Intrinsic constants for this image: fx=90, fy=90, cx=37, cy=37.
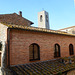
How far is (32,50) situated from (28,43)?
831 millimetres

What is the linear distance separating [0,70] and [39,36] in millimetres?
4381

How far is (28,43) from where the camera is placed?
7465 millimetres

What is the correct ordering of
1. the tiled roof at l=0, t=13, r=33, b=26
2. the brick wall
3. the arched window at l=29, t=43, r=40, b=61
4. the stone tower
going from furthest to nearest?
the stone tower < the tiled roof at l=0, t=13, r=33, b=26 < the arched window at l=29, t=43, r=40, b=61 < the brick wall

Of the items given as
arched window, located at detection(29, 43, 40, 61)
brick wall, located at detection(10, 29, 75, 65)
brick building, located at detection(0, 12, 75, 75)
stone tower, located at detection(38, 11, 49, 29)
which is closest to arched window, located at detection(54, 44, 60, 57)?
brick building, located at detection(0, 12, 75, 75)

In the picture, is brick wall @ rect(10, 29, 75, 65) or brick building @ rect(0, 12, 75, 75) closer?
brick building @ rect(0, 12, 75, 75)

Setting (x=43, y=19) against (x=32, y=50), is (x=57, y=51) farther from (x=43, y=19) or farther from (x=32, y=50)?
(x=43, y=19)

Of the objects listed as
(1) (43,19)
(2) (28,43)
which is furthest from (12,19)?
(1) (43,19)

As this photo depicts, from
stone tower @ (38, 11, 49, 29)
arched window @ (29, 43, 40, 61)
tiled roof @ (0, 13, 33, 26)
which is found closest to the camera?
arched window @ (29, 43, 40, 61)

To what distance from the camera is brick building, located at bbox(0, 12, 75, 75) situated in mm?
6543

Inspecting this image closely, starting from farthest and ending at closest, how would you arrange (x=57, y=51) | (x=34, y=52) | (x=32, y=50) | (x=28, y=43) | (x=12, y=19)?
1. (x=12, y=19)
2. (x=57, y=51)
3. (x=34, y=52)
4. (x=32, y=50)
5. (x=28, y=43)

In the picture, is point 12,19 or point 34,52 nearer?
point 34,52

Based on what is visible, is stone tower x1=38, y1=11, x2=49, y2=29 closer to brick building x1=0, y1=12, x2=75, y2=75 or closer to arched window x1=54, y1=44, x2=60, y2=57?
brick building x1=0, y1=12, x2=75, y2=75

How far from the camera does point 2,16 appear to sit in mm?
15188

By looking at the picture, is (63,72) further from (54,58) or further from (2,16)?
(2,16)
